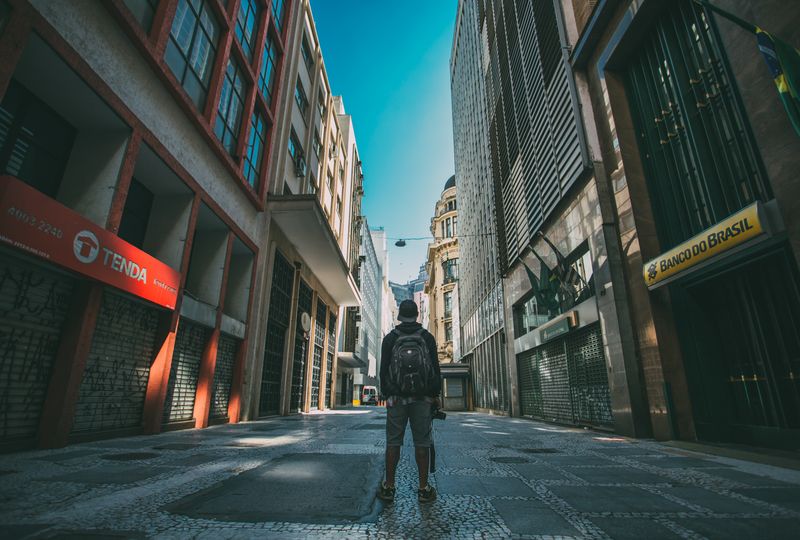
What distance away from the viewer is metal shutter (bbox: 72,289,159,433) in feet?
21.9

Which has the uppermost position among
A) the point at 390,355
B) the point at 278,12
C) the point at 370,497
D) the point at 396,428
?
the point at 278,12

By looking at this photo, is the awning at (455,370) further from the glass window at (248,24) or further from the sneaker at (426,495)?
the sneaker at (426,495)

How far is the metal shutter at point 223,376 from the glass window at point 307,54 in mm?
15131

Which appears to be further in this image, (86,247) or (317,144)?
(317,144)

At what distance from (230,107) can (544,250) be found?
11.8m

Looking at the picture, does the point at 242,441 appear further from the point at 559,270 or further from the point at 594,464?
→ the point at 559,270

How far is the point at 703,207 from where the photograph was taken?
298 inches

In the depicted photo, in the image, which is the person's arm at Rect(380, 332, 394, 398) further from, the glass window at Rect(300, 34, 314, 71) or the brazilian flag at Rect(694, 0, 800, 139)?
the glass window at Rect(300, 34, 314, 71)

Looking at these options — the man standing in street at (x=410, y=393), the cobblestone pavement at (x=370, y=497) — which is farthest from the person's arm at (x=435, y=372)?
the cobblestone pavement at (x=370, y=497)

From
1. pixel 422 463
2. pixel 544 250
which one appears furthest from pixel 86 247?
pixel 544 250

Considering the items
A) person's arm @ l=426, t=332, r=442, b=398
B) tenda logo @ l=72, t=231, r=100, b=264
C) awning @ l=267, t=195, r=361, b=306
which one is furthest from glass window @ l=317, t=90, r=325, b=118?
person's arm @ l=426, t=332, r=442, b=398

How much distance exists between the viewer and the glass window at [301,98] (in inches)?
727

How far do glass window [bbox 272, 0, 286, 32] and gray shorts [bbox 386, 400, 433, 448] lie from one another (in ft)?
56.4

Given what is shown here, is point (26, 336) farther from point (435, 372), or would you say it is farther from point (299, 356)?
point (299, 356)
